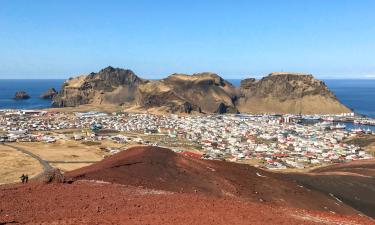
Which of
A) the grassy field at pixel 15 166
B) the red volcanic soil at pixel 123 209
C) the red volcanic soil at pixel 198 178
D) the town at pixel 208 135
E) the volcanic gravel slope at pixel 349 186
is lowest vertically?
the town at pixel 208 135

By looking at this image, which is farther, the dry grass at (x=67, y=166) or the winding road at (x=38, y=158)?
the dry grass at (x=67, y=166)

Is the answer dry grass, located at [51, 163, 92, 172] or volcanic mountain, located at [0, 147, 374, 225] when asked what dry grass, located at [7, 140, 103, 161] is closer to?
dry grass, located at [51, 163, 92, 172]

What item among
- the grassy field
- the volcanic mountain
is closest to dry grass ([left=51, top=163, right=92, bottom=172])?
the grassy field

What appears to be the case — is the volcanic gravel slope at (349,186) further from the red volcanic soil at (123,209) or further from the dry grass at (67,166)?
the dry grass at (67,166)

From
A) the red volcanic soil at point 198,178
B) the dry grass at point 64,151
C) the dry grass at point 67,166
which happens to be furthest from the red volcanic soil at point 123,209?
the dry grass at point 64,151

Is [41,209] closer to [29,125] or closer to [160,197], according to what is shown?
[160,197]

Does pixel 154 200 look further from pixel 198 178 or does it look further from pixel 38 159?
pixel 38 159

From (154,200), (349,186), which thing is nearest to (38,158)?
(349,186)
